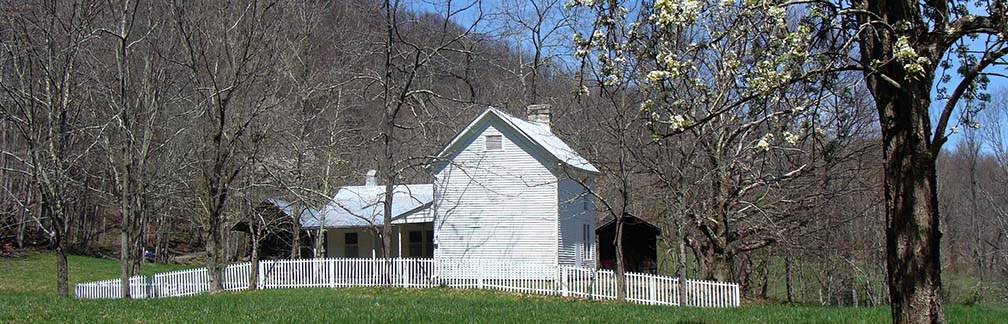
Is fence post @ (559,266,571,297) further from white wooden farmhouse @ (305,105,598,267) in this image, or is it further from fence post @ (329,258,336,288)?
fence post @ (329,258,336,288)

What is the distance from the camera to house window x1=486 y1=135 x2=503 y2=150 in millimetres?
29078

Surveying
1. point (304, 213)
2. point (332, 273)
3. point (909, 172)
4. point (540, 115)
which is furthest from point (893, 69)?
point (304, 213)

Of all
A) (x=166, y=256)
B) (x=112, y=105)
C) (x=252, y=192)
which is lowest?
(x=166, y=256)

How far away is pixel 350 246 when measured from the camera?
35.8m

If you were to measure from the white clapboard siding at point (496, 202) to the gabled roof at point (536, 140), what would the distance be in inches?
12.0

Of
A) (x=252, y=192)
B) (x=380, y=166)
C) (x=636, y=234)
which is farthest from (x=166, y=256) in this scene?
(x=636, y=234)

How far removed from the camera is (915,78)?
21.7 feet

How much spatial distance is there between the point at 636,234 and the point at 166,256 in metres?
27.1

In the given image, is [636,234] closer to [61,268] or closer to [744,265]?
[744,265]

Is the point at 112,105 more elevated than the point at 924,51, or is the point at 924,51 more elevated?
the point at 112,105

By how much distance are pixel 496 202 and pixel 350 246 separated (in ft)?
30.1

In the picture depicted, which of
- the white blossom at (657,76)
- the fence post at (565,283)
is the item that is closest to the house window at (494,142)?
the fence post at (565,283)

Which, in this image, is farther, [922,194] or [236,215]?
[236,215]

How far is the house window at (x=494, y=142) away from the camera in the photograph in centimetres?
2908
